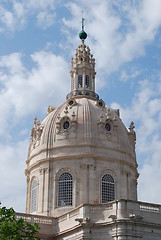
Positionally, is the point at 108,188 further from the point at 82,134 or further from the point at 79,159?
the point at 82,134

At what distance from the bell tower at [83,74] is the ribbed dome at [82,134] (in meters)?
3.38

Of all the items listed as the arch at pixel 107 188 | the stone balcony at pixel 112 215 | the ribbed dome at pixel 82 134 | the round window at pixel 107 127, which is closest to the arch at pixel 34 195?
the ribbed dome at pixel 82 134

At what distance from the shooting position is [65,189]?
46188 mm

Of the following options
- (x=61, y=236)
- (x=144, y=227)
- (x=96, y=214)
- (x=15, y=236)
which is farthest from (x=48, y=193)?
(x=15, y=236)

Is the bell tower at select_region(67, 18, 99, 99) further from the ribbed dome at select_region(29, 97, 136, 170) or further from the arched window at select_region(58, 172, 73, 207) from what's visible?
the arched window at select_region(58, 172, 73, 207)

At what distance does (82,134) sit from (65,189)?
5926 mm

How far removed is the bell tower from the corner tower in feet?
7.92

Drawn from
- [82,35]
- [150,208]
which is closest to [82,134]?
[150,208]

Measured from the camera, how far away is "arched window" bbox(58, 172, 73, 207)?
149ft

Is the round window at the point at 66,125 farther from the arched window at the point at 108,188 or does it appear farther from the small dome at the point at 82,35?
the small dome at the point at 82,35

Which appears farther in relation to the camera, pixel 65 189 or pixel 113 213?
pixel 65 189

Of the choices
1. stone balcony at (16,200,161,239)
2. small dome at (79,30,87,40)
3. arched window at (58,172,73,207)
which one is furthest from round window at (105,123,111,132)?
small dome at (79,30,87,40)

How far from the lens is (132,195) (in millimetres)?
48594

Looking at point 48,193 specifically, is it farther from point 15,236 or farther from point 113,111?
point 15,236
